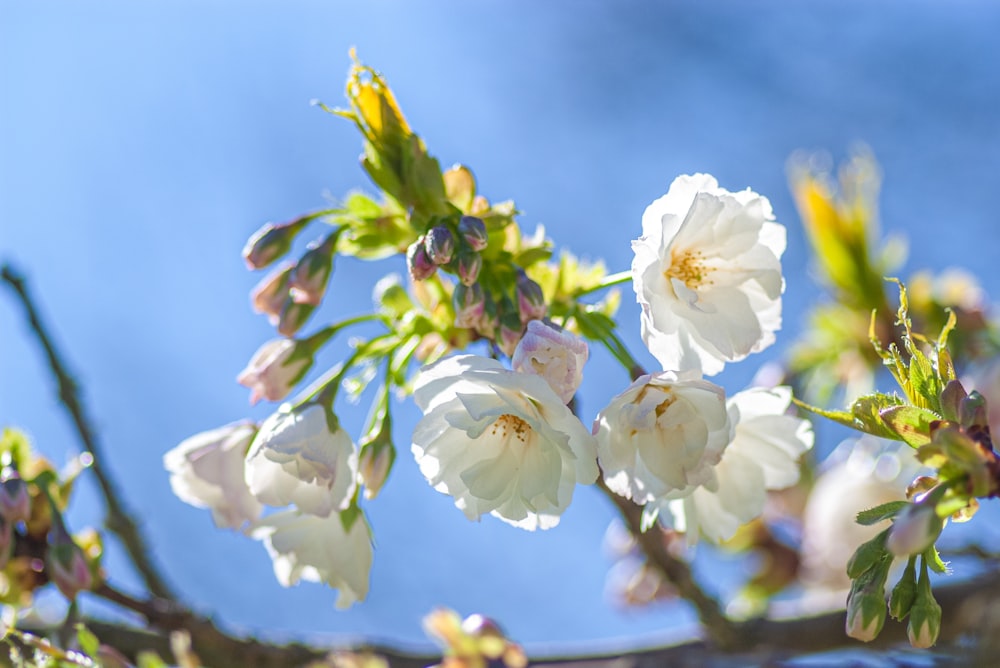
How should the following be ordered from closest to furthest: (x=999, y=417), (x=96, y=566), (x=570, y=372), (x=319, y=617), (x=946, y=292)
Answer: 1. (x=570, y=372)
2. (x=96, y=566)
3. (x=999, y=417)
4. (x=946, y=292)
5. (x=319, y=617)

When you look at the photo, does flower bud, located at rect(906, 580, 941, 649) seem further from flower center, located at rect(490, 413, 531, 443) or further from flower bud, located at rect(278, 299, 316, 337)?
flower bud, located at rect(278, 299, 316, 337)

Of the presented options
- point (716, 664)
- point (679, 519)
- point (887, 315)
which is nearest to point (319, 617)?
point (887, 315)

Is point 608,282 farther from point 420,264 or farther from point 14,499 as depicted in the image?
point 14,499

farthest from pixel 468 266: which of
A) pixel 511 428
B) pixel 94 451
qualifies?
pixel 94 451

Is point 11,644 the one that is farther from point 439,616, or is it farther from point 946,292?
point 946,292

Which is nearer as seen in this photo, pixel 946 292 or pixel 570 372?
pixel 570 372

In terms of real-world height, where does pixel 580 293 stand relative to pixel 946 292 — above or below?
below
